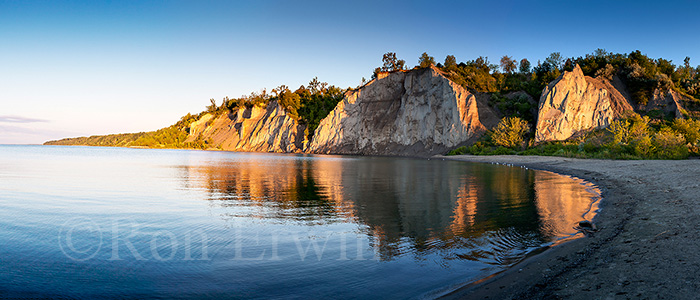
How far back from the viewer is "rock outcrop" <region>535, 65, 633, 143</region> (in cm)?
5466

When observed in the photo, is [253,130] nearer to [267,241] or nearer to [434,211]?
[434,211]

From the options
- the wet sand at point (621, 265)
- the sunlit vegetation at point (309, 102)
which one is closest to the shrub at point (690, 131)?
the wet sand at point (621, 265)

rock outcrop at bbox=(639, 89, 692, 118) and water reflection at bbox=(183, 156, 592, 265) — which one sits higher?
rock outcrop at bbox=(639, 89, 692, 118)

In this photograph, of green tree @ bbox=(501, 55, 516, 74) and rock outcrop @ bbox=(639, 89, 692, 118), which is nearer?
rock outcrop @ bbox=(639, 89, 692, 118)

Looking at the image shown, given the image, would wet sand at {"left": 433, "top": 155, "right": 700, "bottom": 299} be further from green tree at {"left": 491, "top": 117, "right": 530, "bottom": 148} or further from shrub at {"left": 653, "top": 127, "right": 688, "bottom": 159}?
green tree at {"left": 491, "top": 117, "right": 530, "bottom": 148}

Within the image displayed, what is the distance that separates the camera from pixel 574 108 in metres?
55.5

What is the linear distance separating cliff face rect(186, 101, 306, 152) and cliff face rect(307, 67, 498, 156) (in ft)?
35.1

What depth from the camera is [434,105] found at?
228 ft

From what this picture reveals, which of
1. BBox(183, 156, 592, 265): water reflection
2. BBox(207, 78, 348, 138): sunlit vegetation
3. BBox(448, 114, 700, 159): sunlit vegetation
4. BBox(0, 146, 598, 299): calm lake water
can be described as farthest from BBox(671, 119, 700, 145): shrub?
BBox(207, 78, 348, 138): sunlit vegetation

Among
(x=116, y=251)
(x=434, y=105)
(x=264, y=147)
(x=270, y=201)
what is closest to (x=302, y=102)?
(x=264, y=147)

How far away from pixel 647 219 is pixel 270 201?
36.5 ft

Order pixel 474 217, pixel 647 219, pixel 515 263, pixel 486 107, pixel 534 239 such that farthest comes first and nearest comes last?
pixel 486 107
pixel 474 217
pixel 647 219
pixel 534 239
pixel 515 263

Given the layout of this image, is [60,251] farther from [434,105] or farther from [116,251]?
[434,105]

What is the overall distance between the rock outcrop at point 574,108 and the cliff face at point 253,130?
5593cm
